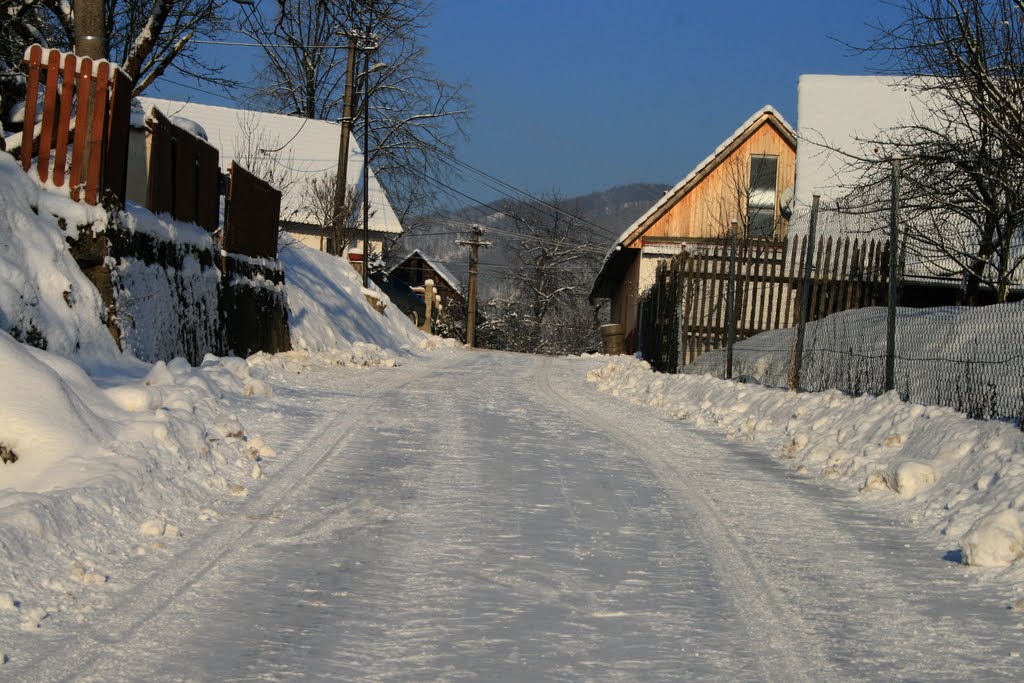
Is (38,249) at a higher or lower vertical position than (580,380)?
higher

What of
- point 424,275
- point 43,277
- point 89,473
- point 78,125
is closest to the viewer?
point 89,473

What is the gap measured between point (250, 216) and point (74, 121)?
267 inches

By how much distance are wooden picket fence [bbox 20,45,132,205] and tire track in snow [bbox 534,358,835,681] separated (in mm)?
6204

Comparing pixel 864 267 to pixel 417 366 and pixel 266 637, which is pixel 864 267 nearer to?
pixel 417 366

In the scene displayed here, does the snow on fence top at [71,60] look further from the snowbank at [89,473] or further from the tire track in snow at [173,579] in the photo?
the tire track in snow at [173,579]

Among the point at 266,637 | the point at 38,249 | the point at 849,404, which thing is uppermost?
the point at 38,249

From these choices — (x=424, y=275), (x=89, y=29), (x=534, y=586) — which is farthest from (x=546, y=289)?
(x=534, y=586)

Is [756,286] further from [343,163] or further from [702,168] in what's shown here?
[343,163]

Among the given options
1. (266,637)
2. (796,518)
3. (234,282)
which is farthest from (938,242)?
(266,637)

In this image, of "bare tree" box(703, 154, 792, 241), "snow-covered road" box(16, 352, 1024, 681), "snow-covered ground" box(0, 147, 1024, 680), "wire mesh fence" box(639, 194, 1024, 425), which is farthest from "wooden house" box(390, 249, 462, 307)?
"snow-covered road" box(16, 352, 1024, 681)

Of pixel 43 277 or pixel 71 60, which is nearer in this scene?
pixel 43 277

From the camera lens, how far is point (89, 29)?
13508mm

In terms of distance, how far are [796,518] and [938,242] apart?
8642 mm

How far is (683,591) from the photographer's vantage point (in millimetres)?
5059
